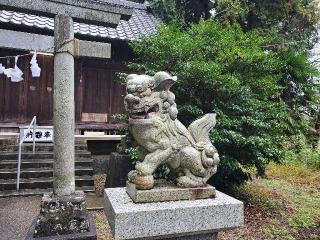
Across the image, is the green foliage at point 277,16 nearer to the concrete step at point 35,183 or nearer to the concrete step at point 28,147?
the concrete step at point 28,147

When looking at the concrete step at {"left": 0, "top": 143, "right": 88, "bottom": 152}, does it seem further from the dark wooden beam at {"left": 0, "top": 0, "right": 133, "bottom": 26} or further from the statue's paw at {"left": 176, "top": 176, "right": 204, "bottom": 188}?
the statue's paw at {"left": 176, "top": 176, "right": 204, "bottom": 188}

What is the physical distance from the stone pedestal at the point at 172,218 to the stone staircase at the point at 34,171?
15.9 feet

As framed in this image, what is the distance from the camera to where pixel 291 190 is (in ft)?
28.9

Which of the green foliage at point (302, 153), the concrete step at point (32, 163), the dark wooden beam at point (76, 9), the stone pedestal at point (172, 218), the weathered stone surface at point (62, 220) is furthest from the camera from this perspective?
the green foliage at point (302, 153)

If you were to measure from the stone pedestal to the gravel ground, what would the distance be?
2.81 meters

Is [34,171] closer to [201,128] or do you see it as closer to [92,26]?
[92,26]

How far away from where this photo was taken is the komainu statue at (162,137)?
10.5ft

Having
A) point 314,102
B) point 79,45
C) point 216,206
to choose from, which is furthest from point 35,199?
point 314,102

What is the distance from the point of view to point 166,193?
321 cm

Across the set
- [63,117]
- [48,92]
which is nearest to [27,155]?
[48,92]

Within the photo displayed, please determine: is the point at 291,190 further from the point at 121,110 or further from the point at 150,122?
the point at 150,122

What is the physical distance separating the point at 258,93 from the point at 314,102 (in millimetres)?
5615

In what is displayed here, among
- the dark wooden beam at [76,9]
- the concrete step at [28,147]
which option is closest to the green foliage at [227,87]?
the dark wooden beam at [76,9]

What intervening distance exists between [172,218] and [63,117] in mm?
2437
